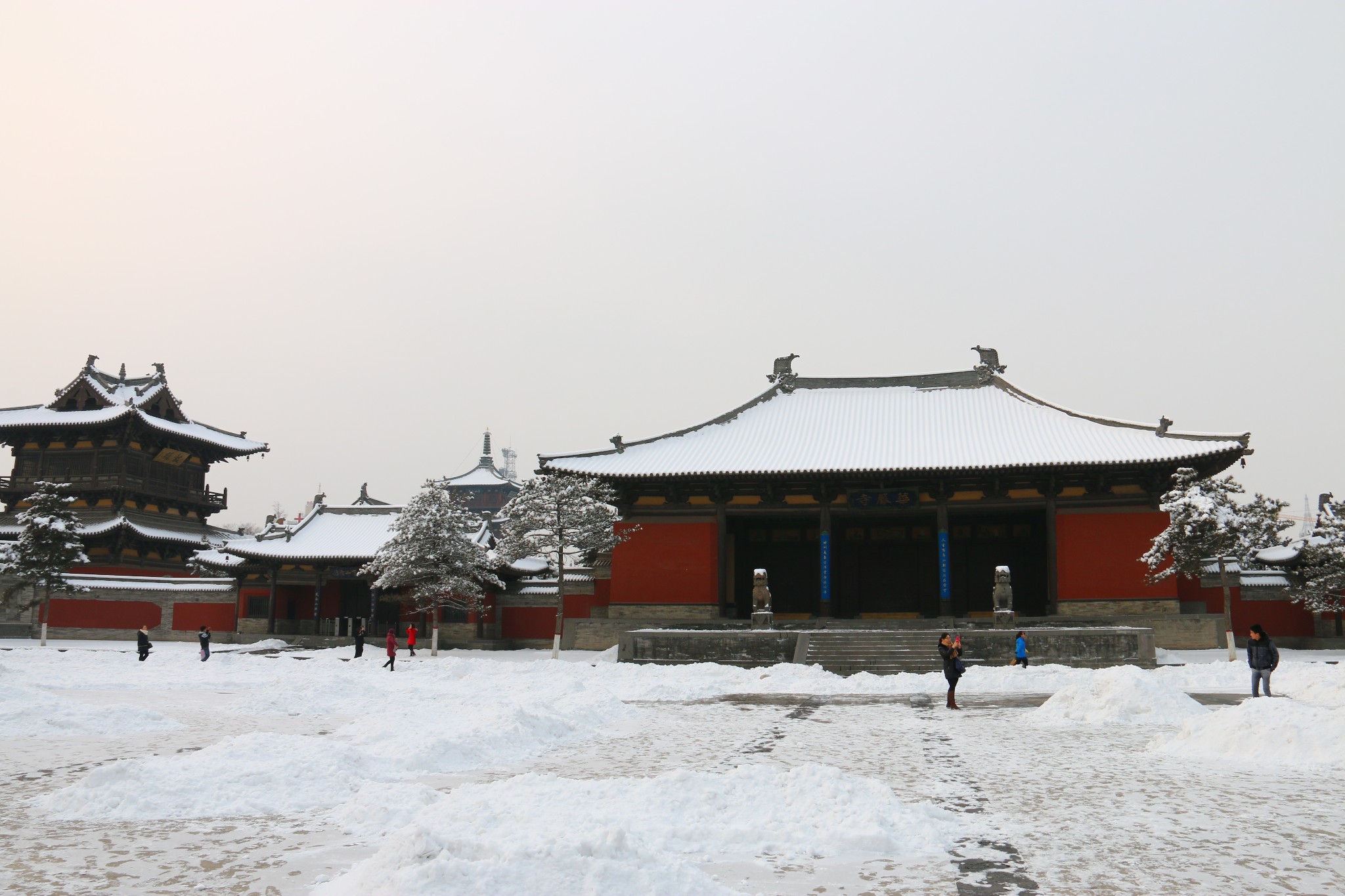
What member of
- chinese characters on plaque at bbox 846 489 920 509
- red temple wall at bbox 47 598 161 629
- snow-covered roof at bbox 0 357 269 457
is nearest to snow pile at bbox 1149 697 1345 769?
chinese characters on plaque at bbox 846 489 920 509

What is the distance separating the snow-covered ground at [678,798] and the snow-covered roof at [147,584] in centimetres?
2299

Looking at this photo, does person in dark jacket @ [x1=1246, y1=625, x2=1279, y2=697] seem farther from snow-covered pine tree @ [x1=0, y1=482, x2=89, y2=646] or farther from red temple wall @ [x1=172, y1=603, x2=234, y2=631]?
red temple wall @ [x1=172, y1=603, x2=234, y2=631]

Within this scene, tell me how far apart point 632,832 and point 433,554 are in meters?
22.4

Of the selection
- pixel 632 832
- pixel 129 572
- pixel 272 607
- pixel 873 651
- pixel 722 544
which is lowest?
pixel 873 651

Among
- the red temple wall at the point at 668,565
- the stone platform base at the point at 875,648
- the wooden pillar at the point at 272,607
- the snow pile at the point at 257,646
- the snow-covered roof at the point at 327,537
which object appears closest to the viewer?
the stone platform base at the point at 875,648

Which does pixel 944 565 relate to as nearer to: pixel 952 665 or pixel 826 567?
pixel 826 567

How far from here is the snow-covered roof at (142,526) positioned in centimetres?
3762

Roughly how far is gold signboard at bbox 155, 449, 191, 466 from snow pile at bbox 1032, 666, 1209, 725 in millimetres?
39537

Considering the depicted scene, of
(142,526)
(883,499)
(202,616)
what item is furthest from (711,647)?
(142,526)

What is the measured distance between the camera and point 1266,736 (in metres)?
9.11

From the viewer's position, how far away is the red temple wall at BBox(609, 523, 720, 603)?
92.6 ft

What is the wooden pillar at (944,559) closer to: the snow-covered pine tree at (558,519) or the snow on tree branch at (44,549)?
the snow-covered pine tree at (558,519)

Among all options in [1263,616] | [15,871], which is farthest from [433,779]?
[1263,616]

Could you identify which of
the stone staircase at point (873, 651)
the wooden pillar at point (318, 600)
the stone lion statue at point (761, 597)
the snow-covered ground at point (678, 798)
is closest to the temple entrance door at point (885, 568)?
the stone lion statue at point (761, 597)
